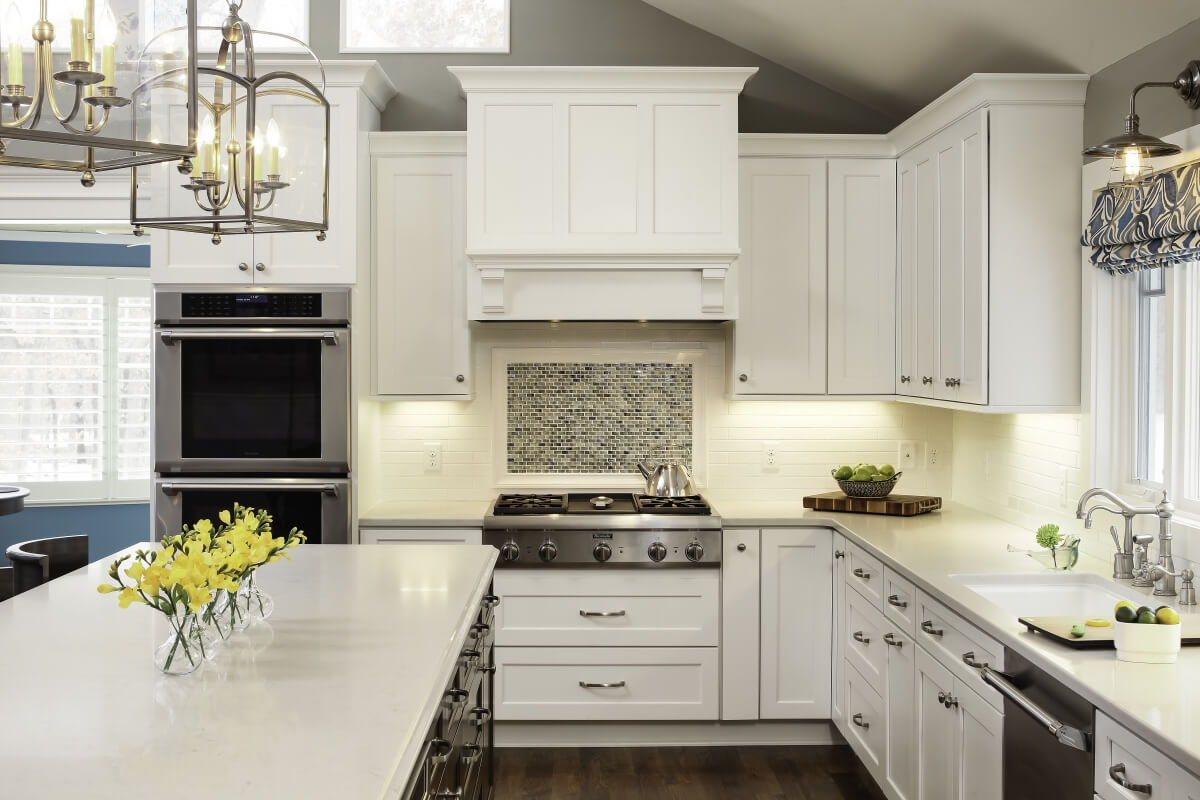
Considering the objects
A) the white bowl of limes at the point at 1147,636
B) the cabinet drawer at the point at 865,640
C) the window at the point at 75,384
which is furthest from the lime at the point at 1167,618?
the window at the point at 75,384

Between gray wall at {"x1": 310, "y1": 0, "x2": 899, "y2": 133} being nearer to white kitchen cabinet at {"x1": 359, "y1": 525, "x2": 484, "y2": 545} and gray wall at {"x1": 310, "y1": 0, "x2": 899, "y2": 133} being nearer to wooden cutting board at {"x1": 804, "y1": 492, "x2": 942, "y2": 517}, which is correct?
wooden cutting board at {"x1": 804, "y1": 492, "x2": 942, "y2": 517}

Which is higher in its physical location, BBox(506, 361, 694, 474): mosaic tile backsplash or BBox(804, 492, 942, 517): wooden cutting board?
BBox(506, 361, 694, 474): mosaic tile backsplash

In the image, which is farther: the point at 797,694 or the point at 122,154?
the point at 797,694

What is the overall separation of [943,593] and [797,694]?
1521 mm

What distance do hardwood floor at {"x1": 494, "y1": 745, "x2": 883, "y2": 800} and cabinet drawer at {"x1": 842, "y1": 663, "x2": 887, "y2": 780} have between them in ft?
0.68

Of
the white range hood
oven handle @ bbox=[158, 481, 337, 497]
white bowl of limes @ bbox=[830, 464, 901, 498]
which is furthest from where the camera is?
white bowl of limes @ bbox=[830, 464, 901, 498]

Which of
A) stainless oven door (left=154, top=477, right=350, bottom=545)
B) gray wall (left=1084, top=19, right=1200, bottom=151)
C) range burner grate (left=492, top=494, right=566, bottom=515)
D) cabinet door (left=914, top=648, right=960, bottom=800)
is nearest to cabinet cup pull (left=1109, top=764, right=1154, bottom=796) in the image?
cabinet door (left=914, top=648, right=960, bottom=800)

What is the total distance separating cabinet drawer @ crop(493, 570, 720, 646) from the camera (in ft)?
13.0

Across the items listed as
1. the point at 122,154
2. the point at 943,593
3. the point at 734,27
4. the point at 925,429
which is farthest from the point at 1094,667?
the point at 734,27

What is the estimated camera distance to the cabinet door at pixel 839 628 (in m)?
3.87

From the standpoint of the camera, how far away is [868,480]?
412 cm

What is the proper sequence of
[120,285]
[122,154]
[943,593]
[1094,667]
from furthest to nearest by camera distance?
[120,285], [943,593], [1094,667], [122,154]

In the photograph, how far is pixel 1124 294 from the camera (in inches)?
125

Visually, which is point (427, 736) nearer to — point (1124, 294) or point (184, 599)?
point (184, 599)
